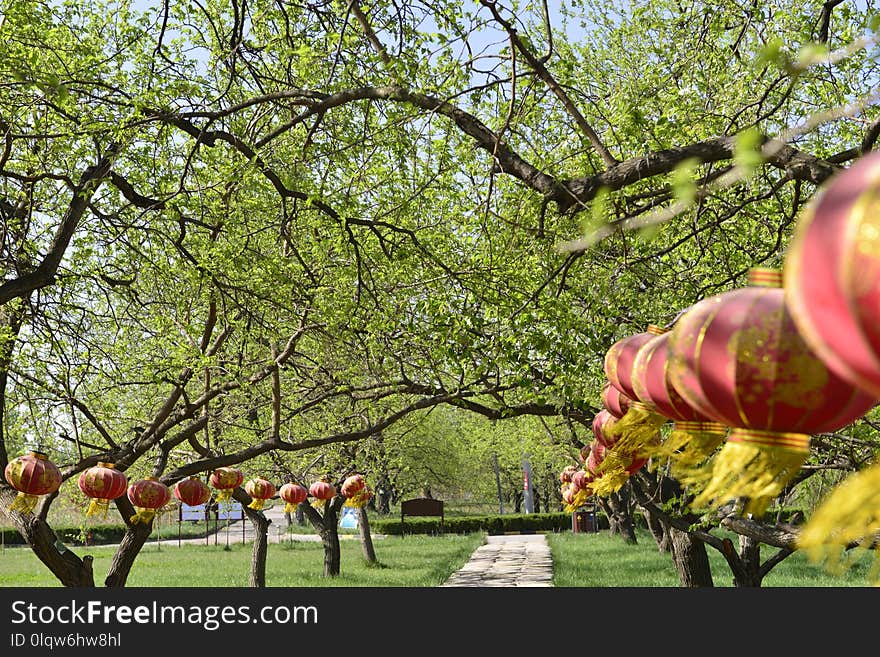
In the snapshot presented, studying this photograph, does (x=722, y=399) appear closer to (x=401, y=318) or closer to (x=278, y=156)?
(x=278, y=156)

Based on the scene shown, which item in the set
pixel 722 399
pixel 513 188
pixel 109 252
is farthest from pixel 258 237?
pixel 722 399

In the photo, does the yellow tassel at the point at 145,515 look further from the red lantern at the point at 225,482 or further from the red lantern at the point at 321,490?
the red lantern at the point at 321,490

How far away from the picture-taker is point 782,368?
1.82 m

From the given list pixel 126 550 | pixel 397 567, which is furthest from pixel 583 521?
pixel 126 550

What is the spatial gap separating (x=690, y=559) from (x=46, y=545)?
24.1ft

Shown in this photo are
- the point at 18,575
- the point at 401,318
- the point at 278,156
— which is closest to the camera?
the point at 278,156

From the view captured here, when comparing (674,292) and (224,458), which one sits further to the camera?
(224,458)

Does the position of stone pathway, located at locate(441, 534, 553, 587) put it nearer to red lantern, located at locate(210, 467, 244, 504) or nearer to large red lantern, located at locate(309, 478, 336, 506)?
large red lantern, located at locate(309, 478, 336, 506)

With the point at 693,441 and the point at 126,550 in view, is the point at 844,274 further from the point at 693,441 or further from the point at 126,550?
the point at 126,550

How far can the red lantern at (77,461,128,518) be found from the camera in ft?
26.6

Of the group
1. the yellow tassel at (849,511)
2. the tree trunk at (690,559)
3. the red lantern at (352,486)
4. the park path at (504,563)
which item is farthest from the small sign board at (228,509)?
the yellow tassel at (849,511)

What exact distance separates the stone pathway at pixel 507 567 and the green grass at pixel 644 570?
39 centimetres

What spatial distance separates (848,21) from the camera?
7.54m
